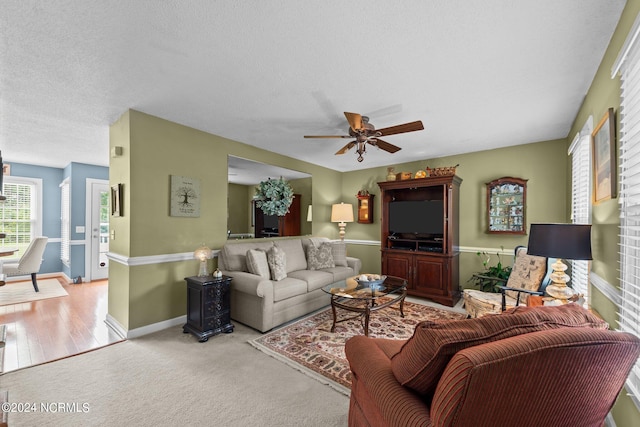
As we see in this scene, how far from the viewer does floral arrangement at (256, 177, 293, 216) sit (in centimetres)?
467

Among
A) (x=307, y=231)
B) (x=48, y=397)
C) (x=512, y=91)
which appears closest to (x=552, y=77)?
(x=512, y=91)

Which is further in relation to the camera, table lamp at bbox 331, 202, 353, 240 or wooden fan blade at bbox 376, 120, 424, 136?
table lamp at bbox 331, 202, 353, 240

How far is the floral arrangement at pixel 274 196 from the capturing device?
467cm

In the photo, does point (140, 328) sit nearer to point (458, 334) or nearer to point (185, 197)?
point (185, 197)

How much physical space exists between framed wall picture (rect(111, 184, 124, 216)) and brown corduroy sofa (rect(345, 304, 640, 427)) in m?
3.50

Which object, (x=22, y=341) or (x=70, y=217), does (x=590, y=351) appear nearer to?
(x=22, y=341)

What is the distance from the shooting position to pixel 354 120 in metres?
2.74

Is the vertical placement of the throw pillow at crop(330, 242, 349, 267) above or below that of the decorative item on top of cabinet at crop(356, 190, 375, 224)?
below

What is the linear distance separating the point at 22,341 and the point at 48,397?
1457 millimetres

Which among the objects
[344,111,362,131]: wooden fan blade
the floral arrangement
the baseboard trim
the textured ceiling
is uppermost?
the textured ceiling

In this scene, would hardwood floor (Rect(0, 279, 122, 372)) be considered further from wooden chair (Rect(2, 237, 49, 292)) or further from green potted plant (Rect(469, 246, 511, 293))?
green potted plant (Rect(469, 246, 511, 293))

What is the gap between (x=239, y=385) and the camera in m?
2.23

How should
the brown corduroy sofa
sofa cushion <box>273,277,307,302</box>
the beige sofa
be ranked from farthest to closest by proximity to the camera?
sofa cushion <box>273,277,307,302</box>, the beige sofa, the brown corduroy sofa

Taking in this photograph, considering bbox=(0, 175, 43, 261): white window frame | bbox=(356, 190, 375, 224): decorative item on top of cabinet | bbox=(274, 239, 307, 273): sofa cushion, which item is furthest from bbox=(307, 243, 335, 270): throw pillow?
bbox=(0, 175, 43, 261): white window frame
